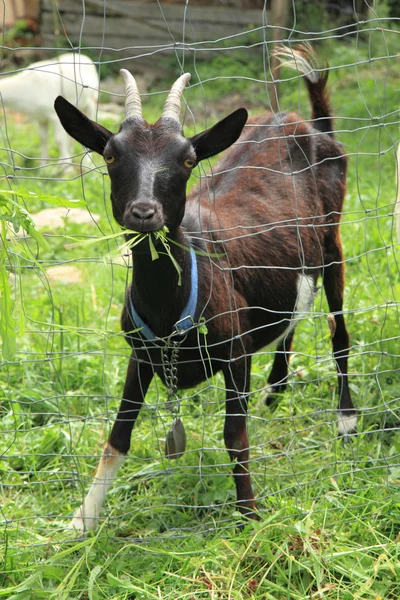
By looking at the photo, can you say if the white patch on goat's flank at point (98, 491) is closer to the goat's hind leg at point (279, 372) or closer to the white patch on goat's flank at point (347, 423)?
the goat's hind leg at point (279, 372)

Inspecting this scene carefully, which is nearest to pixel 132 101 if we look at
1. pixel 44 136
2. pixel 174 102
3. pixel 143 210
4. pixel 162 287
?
pixel 174 102

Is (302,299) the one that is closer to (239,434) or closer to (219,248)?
(219,248)

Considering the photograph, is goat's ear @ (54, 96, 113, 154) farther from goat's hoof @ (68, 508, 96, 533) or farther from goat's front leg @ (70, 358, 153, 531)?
goat's hoof @ (68, 508, 96, 533)

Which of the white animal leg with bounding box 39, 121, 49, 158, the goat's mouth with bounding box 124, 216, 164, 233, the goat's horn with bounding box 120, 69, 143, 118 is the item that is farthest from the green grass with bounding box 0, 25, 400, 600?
the white animal leg with bounding box 39, 121, 49, 158

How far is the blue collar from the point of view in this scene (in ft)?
9.68

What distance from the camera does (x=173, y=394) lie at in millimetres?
3061

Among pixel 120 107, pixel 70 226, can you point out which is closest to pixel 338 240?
pixel 70 226

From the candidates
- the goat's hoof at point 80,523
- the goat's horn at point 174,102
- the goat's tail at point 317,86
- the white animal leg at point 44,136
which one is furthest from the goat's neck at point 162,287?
the white animal leg at point 44,136

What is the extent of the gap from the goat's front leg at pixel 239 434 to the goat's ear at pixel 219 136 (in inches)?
32.4

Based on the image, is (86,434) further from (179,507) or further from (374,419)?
(374,419)

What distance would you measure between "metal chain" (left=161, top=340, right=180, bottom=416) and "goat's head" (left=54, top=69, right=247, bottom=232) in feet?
1.53

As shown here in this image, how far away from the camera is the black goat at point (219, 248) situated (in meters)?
2.72

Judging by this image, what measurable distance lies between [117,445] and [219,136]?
50.9 inches

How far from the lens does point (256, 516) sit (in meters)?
3.17
